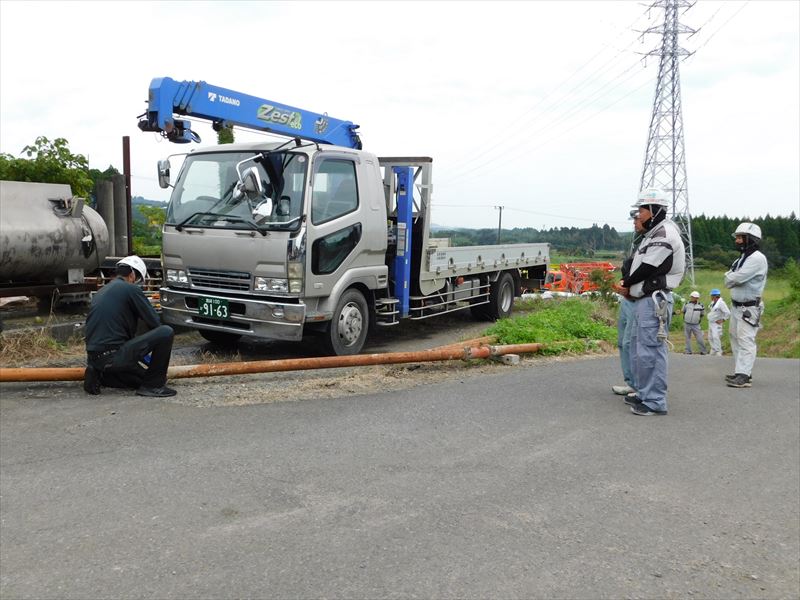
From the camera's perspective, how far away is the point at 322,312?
26.7 ft

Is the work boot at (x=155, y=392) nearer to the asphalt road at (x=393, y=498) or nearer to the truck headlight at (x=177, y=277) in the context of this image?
the asphalt road at (x=393, y=498)

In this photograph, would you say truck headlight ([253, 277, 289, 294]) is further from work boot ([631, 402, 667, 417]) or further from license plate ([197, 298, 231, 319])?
work boot ([631, 402, 667, 417])

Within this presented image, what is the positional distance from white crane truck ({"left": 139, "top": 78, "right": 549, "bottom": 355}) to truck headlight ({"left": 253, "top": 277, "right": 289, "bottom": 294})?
0.01 meters

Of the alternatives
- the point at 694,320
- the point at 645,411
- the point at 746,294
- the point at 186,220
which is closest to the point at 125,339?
the point at 186,220

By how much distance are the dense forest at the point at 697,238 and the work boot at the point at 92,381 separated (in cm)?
610

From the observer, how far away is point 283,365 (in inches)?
280

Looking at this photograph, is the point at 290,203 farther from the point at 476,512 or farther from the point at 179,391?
the point at 476,512

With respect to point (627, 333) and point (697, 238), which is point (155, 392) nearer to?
point (627, 333)

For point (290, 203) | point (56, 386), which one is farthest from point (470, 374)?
point (56, 386)

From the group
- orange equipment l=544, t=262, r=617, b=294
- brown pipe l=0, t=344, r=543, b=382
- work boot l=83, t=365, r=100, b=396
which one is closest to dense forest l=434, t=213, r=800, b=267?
orange equipment l=544, t=262, r=617, b=294

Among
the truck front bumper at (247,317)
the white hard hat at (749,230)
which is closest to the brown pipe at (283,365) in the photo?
the truck front bumper at (247,317)

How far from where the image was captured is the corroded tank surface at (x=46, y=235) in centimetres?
860

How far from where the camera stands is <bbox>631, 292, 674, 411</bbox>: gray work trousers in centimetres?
618

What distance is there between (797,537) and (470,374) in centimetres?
410
